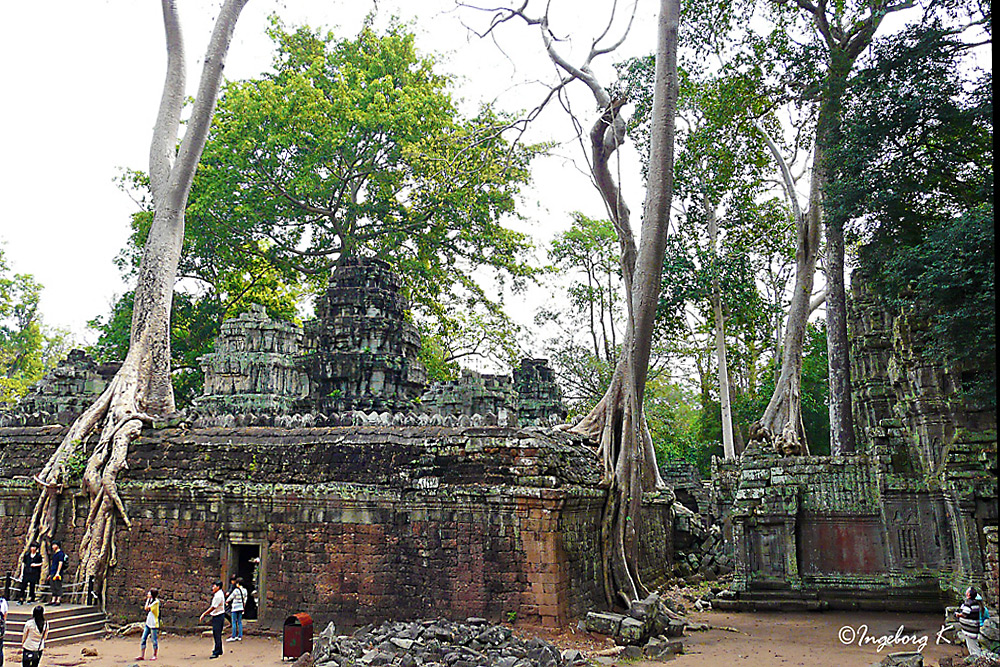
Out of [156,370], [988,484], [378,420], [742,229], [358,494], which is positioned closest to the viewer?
[988,484]

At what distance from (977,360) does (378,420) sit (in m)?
8.82

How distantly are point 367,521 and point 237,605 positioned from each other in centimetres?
215

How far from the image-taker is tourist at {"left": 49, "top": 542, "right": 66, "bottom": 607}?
11.6 metres

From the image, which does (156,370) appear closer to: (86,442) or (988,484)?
(86,442)

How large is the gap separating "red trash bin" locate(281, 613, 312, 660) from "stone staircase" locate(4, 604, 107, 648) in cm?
376

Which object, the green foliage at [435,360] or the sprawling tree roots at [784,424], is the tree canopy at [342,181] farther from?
the sprawling tree roots at [784,424]

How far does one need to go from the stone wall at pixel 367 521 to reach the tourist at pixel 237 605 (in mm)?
396

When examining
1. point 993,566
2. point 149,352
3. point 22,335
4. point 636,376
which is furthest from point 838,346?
point 22,335

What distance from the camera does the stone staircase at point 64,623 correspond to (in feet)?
35.1

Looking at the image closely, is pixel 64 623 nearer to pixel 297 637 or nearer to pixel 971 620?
pixel 297 637

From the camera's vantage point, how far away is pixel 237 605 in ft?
34.8

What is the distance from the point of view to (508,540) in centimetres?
1032

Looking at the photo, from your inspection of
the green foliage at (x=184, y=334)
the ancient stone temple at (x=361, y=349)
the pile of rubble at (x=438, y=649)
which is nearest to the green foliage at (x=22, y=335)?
the green foliage at (x=184, y=334)

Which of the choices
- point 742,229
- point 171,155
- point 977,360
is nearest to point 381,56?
point 171,155
